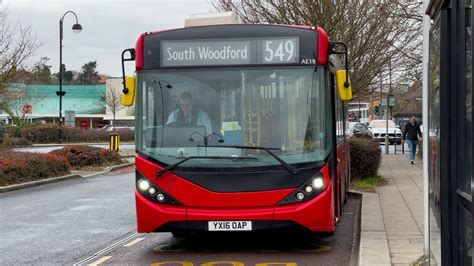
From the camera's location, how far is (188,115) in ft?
29.5

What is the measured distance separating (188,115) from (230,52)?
96 cm

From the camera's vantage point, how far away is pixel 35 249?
9.52m

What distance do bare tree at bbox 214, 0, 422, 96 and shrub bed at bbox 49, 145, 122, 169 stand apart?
24.0 feet

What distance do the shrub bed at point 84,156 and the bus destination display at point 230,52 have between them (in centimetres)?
1637

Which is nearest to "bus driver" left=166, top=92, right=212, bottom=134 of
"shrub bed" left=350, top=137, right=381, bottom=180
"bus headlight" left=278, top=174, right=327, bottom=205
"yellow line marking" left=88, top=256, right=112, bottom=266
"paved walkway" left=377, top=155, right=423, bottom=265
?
"bus headlight" left=278, top=174, right=327, bottom=205

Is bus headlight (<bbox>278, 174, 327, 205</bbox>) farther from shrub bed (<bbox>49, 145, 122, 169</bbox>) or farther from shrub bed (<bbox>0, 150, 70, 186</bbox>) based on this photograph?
shrub bed (<bbox>49, 145, 122, 169</bbox>)

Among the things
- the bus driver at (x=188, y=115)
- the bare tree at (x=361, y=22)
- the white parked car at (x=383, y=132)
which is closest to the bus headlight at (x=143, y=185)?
the bus driver at (x=188, y=115)

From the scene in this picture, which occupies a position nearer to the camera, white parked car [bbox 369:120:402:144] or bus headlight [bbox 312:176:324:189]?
bus headlight [bbox 312:176:324:189]

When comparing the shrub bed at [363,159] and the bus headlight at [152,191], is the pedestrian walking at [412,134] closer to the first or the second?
the shrub bed at [363,159]

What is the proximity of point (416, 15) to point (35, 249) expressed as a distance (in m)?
17.2

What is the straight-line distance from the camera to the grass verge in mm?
16906

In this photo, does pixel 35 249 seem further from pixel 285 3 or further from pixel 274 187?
pixel 285 3

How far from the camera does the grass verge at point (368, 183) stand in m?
16.9

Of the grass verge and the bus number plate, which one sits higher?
the bus number plate
